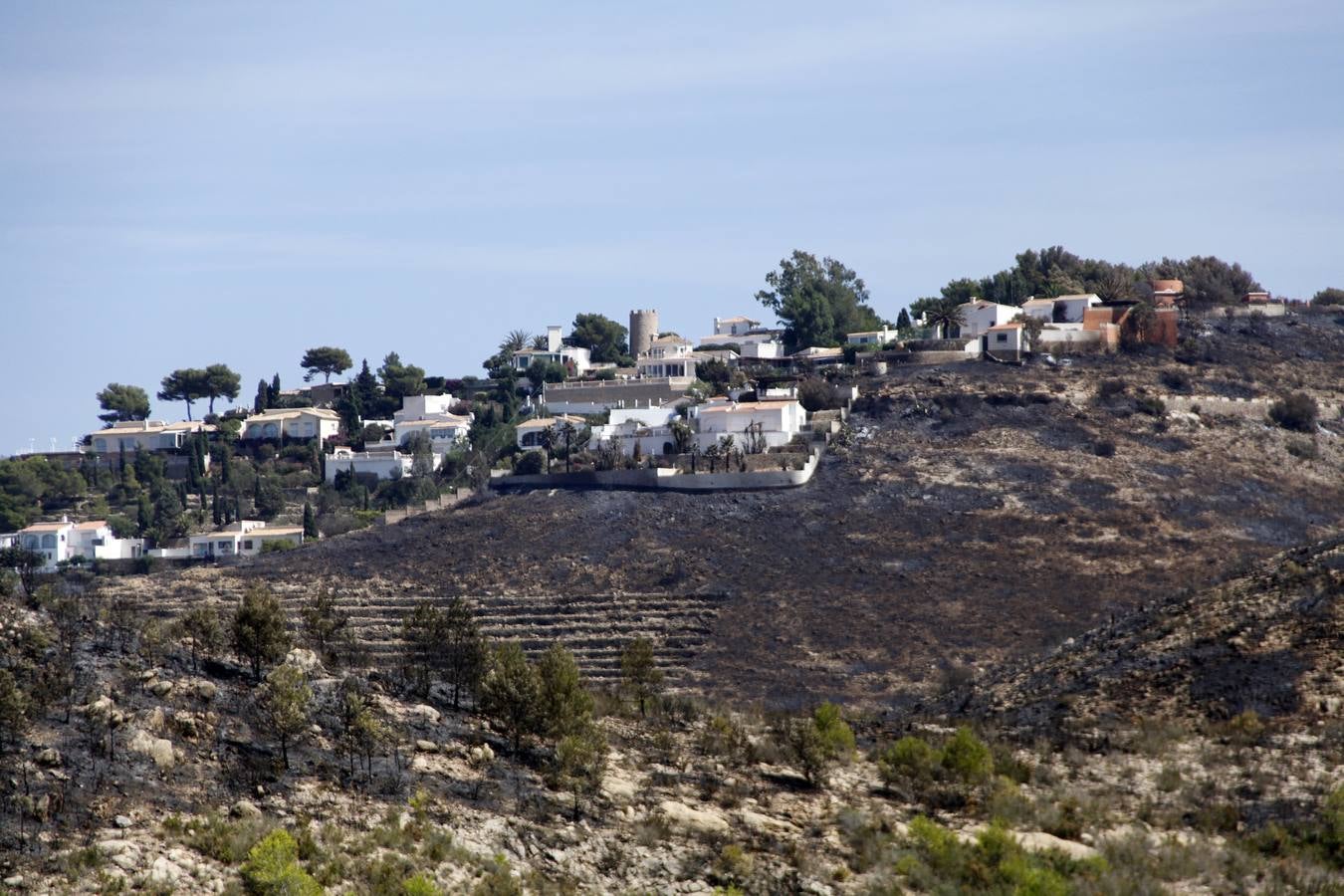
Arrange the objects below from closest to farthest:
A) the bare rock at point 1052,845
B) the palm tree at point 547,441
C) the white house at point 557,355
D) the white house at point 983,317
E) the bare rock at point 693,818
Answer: the bare rock at point 1052,845, the bare rock at point 693,818, the palm tree at point 547,441, the white house at point 983,317, the white house at point 557,355

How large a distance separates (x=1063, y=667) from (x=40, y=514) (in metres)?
85.7

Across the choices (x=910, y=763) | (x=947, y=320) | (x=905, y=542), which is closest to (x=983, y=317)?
(x=947, y=320)

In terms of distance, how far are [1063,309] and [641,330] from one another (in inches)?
1595

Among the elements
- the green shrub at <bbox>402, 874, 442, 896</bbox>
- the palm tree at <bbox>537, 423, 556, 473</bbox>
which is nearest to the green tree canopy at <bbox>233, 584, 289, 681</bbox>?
the green shrub at <bbox>402, 874, 442, 896</bbox>

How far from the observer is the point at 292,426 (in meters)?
129

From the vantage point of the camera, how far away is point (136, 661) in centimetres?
3772

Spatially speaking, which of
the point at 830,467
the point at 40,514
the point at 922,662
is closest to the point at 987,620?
the point at 922,662

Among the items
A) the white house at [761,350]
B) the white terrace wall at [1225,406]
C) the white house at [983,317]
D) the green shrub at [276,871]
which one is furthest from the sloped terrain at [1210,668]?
the white house at [761,350]

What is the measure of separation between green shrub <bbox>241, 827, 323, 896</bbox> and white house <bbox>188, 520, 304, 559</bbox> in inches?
2851

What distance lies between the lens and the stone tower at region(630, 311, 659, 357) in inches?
5645

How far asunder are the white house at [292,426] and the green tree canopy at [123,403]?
1493cm

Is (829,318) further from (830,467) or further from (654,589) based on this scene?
(654,589)

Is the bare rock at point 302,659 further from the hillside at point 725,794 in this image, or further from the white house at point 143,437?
the white house at point 143,437

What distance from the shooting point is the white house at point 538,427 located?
108562 mm
